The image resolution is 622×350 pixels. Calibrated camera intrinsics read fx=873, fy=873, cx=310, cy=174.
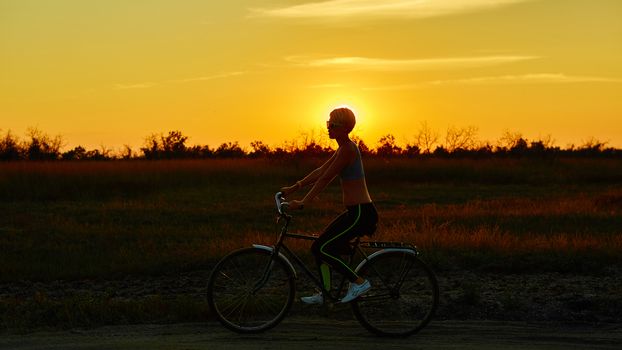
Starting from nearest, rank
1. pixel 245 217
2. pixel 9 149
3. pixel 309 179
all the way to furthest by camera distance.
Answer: pixel 309 179 < pixel 245 217 < pixel 9 149

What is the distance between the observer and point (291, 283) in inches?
303

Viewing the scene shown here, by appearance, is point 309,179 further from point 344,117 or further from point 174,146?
point 174,146

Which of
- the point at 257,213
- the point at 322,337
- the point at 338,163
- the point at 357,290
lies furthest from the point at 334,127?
the point at 257,213

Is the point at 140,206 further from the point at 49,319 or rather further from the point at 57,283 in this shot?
the point at 49,319

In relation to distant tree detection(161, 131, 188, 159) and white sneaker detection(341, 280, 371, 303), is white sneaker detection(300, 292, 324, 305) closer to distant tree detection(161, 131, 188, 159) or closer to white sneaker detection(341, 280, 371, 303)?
white sneaker detection(341, 280, 371, 303)

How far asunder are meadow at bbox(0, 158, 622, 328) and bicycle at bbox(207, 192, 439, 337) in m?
0.95

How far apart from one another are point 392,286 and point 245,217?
13245 millimetres

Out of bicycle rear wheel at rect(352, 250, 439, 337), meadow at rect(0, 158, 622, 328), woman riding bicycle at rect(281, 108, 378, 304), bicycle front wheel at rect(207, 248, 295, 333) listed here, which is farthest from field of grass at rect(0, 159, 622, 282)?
woman riding bicycle at rect(281, 108, 378, 304)

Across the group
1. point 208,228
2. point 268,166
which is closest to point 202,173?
point 268,166

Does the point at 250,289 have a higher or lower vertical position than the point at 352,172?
lower

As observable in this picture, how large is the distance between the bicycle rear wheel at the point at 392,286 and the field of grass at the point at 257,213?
3.74m

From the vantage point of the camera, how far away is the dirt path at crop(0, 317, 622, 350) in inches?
284

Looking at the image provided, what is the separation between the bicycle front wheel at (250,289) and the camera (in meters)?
7.63

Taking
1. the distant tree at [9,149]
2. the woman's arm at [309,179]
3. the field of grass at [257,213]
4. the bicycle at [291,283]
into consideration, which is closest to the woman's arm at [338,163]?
the woman's arm at [309,179]
